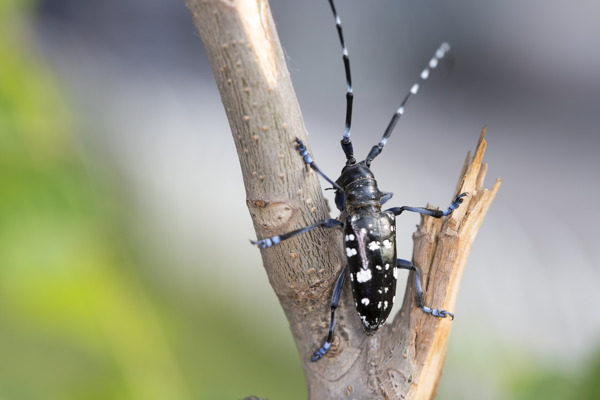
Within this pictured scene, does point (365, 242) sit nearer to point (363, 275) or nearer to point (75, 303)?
point (363, 275)

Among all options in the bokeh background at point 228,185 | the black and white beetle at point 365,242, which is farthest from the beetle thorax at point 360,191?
the bokeh background at point 228,185

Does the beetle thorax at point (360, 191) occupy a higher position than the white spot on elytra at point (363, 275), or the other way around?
the beetle thorax at point (360, 191)

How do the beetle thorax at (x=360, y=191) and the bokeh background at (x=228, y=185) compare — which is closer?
the beetle thorax at (x=360, y=191)

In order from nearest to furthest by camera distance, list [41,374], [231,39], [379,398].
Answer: [231,39], [379,398], [41,374]

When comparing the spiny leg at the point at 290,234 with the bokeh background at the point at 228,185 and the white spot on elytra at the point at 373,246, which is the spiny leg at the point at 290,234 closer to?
the white spot on elytra at the point at 373,246

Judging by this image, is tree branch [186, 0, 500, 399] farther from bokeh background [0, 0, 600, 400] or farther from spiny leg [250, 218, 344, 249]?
bokeh background [0, 0, 600, 400]

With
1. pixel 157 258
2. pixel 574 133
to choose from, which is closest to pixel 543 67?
pixel 574 133

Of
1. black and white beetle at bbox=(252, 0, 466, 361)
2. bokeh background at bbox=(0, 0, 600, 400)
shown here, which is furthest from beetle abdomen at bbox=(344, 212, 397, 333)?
bokeh background at bbox=(0, 0, 600, 400)

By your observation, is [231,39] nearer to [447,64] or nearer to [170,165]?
[447,64]
